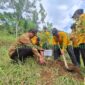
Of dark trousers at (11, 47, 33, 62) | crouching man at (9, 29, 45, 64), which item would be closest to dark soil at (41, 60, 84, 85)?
crouching man at (9, 29, 45, 64)

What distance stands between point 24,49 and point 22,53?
0.14 metres

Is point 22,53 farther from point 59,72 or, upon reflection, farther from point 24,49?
point 59,72

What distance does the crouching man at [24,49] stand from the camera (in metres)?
9.09

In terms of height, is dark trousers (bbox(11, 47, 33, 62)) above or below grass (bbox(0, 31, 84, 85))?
above

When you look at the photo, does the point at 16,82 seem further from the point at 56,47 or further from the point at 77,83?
the point at 56,47

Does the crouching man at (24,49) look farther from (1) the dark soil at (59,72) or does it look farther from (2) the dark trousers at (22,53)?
(1) the dark soil at (59,72)

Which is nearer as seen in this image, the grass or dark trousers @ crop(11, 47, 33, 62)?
the grass

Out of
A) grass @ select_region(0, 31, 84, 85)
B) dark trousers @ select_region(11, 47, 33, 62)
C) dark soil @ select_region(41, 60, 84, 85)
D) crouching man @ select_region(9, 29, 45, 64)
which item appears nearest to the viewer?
grass @ select_region(0, 31, 84, 85)

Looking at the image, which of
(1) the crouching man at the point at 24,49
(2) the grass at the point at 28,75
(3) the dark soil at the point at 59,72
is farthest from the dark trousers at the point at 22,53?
(3) the dark soil at the point at 59,72

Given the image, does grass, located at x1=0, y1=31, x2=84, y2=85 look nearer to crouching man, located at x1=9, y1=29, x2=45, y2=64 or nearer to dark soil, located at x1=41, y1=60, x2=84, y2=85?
dark soil, located at x1=41, y1=60, x2=84, y2=85

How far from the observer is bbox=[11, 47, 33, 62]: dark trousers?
929 cm

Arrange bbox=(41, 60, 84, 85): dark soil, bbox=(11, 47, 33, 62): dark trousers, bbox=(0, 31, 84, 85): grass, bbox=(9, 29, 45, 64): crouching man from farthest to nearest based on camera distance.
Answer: bbox=(11, 47, 33, 62): dark trousers
bbox=(9, 29, 45, 64): crouching man
bbox=(41, 60, 84, 85): dark soil
bbox=(0, 31, 84, 85): grass

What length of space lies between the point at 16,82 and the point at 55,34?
10.00 feet

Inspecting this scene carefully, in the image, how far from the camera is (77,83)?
778cm
